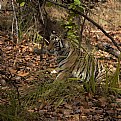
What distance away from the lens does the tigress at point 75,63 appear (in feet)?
13.9

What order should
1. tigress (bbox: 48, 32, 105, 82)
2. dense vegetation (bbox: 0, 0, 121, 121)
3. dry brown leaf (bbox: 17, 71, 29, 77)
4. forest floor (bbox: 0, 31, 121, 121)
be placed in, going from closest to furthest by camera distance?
dense vegetation (bbox: 0, 0, 121, 121) → forest floor (bbox: 0, 31, 121, 121) → tigress (bbox: 48, 32, 105, 82) → dry brown leaf (bbox: 17, 71, 29, 77)

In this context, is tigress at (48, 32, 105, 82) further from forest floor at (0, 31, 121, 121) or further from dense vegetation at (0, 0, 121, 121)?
forest floor at (0, 31, 121, 121)

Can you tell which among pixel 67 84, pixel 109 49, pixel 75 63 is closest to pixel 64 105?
pixel 67 84

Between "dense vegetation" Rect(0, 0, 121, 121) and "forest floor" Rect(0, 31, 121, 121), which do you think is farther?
"forest floor" Rect(0, 31, 121, 121)

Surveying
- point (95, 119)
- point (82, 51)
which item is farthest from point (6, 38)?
point (95, 119)

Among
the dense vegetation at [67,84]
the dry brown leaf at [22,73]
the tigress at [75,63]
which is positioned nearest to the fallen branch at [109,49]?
the dense vegetation at [67,84]

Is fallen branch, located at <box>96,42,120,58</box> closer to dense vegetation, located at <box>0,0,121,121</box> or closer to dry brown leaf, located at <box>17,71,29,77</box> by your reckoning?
dense vegetation, located at <box>0,0,121,121</box>

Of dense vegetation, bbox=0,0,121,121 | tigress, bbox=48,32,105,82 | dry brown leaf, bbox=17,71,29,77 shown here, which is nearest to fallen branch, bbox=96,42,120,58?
dense vegetation, bbox=0,0,121,121

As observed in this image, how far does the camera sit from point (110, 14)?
854cm

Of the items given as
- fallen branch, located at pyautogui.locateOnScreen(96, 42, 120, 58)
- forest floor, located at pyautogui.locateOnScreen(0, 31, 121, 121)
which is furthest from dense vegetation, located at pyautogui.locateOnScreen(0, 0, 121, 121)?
fallen branch, located at pyautogui.locateOnScreen(96, 42, 120, 58)

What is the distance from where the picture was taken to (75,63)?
4523mm

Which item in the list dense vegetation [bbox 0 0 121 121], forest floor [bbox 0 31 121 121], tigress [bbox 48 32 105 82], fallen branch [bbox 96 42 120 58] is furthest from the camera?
fallen branch [bbox 96 42 120 58]

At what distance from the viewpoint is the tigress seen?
4238mm

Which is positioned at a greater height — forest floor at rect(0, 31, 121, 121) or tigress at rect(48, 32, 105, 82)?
tigress at rect(48, 32, 105, 82)
